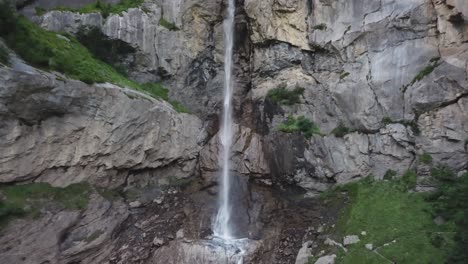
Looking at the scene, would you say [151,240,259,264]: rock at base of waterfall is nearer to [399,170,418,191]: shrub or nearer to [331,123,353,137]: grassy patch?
[331,123,353,137]: grassy patch

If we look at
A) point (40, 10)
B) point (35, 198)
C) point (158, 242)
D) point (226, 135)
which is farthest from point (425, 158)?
point (40, 10)

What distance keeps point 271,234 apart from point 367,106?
8.84 meters

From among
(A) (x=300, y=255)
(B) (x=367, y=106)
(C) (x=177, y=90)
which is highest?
(C) (x=177, y=90)

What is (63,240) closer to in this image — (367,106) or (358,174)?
(358,174)

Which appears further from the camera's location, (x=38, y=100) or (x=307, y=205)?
(x=307, y=205)

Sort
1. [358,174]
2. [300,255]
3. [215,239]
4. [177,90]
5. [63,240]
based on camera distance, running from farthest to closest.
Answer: [177,90]
[358,174]
[215,239]
[300,255]
[63,240]

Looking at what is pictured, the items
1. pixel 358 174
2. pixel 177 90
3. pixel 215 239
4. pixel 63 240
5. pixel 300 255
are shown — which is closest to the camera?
pixel 63 240

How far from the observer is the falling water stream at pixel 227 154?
60.4 feet

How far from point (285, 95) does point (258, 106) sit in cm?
198

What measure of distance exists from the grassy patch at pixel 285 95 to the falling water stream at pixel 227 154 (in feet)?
10.9

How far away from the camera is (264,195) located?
20547 millimetres

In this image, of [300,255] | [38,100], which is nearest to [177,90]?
[38,100]

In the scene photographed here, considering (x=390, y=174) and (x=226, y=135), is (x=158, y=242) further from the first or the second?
(x=390, y=174)

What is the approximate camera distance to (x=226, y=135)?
76.4 ft
